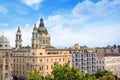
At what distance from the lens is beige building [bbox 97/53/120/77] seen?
131750 millimetres

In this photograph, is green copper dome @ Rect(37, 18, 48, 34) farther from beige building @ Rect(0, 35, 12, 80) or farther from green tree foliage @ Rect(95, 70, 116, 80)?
green tree foliage @ Rect(95, 70, 116, 80)

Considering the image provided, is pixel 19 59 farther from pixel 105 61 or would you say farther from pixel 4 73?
pixel 105 61

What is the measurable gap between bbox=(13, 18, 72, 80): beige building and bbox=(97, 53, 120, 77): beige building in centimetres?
1901

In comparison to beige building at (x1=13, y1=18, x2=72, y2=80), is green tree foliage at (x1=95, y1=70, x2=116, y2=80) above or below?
below

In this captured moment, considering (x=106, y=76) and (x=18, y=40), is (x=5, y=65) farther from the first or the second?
(x=106, y=76)

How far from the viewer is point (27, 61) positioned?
108625mm

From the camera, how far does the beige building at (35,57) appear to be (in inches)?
4161

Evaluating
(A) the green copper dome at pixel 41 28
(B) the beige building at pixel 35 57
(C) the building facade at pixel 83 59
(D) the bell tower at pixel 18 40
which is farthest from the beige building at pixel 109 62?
(D) the bell tower at pixel 18 40

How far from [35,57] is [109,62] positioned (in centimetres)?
4660

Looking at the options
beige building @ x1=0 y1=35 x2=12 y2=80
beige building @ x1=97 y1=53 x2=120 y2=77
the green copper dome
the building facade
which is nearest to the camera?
beige building @ x1=0 y1=35 x2=12 y2=80

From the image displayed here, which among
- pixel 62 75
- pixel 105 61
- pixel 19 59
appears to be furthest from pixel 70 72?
pixel 105 61

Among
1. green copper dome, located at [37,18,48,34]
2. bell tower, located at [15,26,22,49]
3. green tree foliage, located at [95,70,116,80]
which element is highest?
green copper dome, located at [37,18,48,34]

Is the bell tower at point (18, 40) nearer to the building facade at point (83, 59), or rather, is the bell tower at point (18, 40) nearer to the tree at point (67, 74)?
the building facade at point (83, 59)

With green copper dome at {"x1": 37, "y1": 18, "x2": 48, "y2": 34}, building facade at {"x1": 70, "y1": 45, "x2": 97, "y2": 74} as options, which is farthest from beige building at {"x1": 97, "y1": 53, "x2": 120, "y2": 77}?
green copper dome at {"x1": 37, "y1": 18, "x2": 48, "y2": 34}
